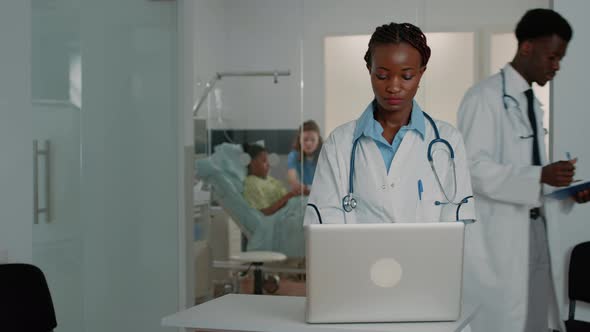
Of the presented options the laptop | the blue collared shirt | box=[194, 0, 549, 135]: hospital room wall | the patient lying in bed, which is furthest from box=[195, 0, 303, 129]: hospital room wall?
the laptop

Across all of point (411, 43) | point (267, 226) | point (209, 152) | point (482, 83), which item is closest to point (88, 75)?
point (209, 152)

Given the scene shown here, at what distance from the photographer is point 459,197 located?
8.68 ft

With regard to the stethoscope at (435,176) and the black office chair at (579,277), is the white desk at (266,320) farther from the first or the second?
the black office chair at (579,277)

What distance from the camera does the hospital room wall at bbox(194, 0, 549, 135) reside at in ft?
15.4

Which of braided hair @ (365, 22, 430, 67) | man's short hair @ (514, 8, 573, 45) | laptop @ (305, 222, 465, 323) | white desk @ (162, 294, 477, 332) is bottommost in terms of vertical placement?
white desk @ (162, 294, 477, 332)

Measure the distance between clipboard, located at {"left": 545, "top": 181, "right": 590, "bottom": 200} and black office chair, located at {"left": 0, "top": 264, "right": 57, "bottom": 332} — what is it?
2.12 meters

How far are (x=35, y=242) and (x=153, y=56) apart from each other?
4.42 feet

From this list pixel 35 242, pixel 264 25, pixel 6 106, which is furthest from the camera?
pixel 264 25

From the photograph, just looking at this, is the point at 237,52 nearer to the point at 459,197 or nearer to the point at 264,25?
the point at 264,25

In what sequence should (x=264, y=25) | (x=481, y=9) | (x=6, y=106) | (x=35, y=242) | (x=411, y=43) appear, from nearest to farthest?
(x=411, y=43)
(x=6, y=106)
(x=35, y=242)
(x=481, y=9)
(x=264, y=25)

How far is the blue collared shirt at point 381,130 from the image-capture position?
8.87 feet

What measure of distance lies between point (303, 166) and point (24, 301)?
6.56ft

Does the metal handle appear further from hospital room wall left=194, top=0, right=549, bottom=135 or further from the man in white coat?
the man in white coat

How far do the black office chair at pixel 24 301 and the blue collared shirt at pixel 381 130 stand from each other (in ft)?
4.70
